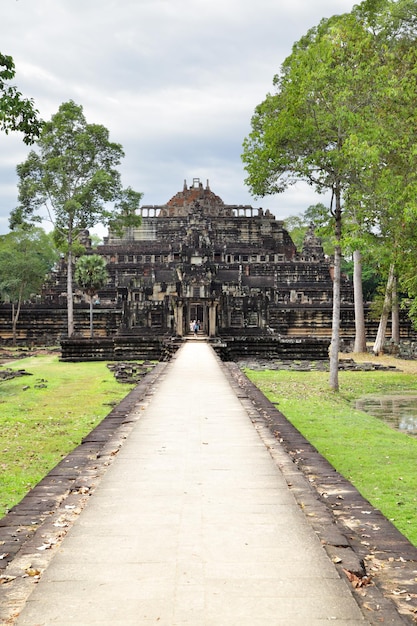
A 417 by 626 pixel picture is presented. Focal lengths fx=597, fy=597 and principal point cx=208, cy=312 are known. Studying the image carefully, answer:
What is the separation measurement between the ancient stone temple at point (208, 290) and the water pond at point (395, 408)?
435 inches

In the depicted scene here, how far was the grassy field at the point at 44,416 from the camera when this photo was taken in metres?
8.44

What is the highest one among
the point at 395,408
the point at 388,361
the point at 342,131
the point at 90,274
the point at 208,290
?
the point at 342,131

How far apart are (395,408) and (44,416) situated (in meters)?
8.61

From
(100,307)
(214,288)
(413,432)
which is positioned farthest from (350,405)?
(100,307)

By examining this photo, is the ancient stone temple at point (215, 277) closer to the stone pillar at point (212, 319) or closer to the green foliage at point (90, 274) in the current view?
the stone pillar at point (212, 319)

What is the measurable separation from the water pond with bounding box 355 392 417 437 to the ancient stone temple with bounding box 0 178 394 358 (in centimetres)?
1104

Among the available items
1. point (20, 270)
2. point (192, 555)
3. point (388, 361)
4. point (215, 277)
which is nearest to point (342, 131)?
point (388, 361)

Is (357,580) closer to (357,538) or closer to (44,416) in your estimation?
(357,538)

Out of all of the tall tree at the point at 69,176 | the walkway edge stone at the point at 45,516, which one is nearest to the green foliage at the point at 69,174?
the tall tree at the point at 69,176

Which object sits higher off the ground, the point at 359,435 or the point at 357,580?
the point at 357,580

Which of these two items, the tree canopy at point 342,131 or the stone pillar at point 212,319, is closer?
the tree canopy at point 342,131

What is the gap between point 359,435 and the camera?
438 inches

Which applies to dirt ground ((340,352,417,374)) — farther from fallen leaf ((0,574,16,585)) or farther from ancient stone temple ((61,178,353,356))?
fallen leaf ((0,574,16,585))

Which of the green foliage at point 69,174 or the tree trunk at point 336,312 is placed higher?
the green foliage at point 69,174
